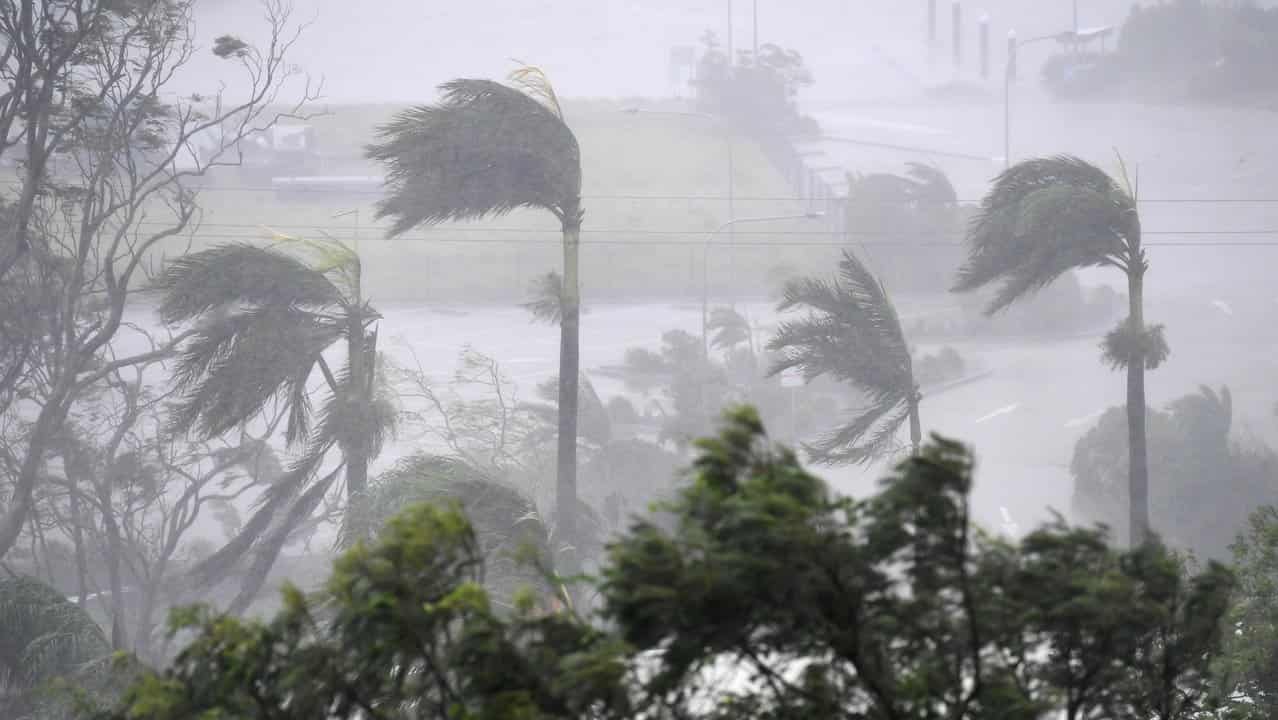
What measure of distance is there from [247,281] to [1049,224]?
9275 millimetres

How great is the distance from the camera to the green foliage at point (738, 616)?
4.27 meters

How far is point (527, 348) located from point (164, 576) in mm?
17175

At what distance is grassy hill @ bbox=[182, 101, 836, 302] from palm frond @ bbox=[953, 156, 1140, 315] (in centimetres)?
2294

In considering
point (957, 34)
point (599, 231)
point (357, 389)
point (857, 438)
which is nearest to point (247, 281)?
point (357, 389)

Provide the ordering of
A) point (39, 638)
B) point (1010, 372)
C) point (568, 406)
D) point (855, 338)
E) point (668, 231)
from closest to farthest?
point (39, 638) → point (568, 406) → point (855, 338) → point (1010, 372) → point (668, 231)

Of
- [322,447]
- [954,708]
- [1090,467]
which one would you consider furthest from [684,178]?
[954,708]

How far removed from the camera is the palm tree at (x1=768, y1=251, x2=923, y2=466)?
15.6m

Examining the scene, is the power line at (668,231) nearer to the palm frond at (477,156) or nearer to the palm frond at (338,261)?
the palm frond at (477,156)

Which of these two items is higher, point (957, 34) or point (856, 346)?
point (957, 34)

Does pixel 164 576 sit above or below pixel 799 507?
below

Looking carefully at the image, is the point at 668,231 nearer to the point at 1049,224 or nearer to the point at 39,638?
the point at 1049,224

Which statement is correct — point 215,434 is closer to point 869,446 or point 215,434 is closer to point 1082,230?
point 869,446

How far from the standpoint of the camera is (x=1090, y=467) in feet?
77.6

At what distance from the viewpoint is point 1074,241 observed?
1432 cm
